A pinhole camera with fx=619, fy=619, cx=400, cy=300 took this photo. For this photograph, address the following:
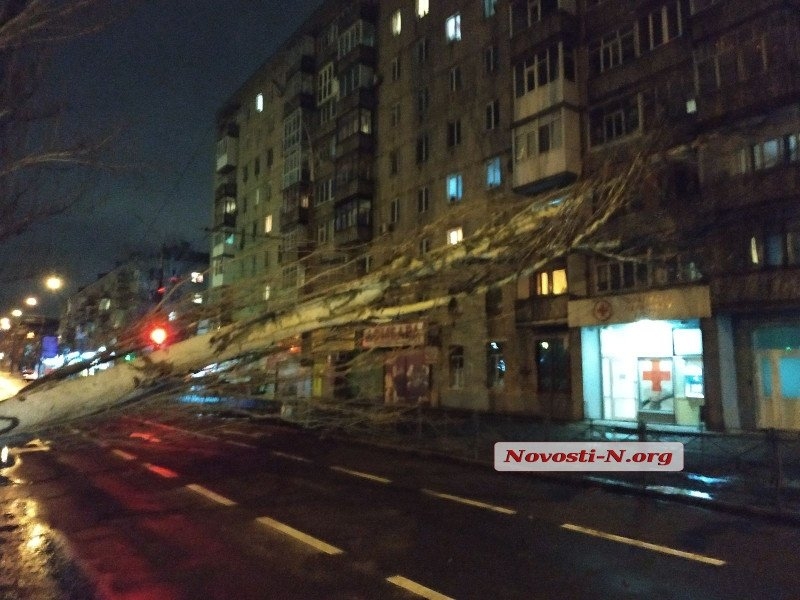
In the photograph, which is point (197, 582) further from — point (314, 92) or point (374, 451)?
point (314, 92)

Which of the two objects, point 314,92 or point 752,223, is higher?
point 314,92

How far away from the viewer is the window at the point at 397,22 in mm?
34750

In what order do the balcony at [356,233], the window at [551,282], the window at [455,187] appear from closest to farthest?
the window at [551,282] → the window at [455,187] → the balcony at [356,233]

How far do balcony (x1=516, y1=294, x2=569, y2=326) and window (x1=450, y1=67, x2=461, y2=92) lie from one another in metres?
11.7

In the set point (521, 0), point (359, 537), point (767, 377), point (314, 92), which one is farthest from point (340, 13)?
point (359, 537)

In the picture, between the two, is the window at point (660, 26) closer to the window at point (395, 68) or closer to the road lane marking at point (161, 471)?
the window at point (395, 68)

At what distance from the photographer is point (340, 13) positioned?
128 ft

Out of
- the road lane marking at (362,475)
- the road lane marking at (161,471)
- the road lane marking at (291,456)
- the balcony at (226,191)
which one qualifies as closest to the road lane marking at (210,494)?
the road lane marking at (161,471)

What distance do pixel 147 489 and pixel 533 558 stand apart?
7698mm

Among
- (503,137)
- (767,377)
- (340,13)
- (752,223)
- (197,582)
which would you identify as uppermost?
(340,13)

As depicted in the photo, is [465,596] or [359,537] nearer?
[465,596]

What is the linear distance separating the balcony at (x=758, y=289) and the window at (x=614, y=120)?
252 inches

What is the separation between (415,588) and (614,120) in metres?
20.5

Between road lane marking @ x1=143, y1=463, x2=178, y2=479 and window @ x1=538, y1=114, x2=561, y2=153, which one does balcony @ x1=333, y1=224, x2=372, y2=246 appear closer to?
window @ x1=538, y1=114, x2=561, y2=153
